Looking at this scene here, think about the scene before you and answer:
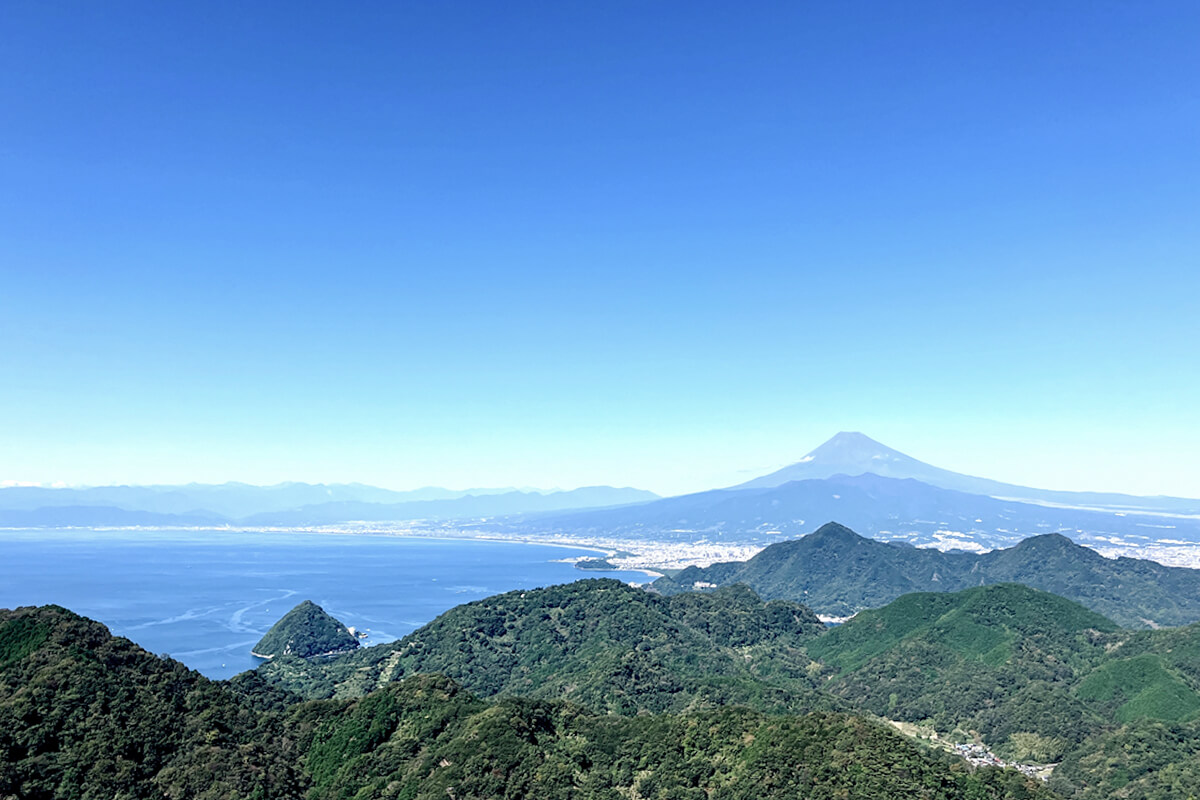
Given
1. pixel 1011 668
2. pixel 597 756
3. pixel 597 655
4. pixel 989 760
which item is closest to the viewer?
pixel 597 756

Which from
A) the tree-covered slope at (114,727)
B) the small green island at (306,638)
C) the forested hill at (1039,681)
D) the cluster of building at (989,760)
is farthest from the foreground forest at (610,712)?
the small green island at (306,638)

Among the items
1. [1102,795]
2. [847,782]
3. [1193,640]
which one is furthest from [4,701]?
[1193,640]

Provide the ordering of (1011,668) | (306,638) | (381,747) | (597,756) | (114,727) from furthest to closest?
(306,638), (1011,668), (597,756), (381,747), (114,727)

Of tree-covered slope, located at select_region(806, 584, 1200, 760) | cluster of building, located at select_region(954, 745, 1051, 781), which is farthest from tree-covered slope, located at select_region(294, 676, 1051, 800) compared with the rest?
tree-covered slope, located at select_region(806, 584, 1200, 760)

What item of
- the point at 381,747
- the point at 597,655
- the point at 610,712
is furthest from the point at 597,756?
the point at 597,655

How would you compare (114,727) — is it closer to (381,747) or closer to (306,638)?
(381,747)

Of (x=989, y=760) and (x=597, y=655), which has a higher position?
(x=597, y=655)

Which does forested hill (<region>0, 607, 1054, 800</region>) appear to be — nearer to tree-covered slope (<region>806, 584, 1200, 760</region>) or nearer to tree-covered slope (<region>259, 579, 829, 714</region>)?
tree-covered slope (<region>259, 579, 829, 714</region>)
